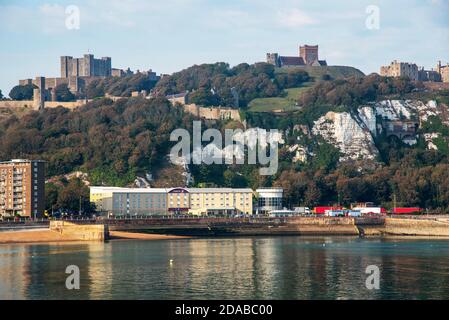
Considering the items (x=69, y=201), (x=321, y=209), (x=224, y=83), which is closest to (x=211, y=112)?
(x=224, y=83)

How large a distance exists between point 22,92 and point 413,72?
79537mm

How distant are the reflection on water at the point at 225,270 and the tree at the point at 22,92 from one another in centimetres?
9057

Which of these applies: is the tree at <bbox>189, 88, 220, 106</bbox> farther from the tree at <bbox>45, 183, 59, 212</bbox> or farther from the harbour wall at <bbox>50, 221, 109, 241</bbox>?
the harbour wall at <bbox>50, 221, 109, 241</bbox>

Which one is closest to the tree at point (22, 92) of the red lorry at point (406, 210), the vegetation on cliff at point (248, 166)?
the vegetation on cliff at point (248, 166)

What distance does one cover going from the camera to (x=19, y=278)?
56406mm

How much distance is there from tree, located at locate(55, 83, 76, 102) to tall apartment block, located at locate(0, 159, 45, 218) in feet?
250

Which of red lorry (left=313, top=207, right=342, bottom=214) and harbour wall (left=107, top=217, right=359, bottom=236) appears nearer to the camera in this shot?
harbour wall (left=107, top=217, right=359, bottom=236)

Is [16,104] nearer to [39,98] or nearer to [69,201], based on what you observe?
[39,98]

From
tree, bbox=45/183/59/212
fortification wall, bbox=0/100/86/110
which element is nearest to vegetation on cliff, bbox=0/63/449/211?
tree, bbox=45/183/59/212

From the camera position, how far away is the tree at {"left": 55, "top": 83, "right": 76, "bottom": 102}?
179 meters

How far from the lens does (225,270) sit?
60.5 m

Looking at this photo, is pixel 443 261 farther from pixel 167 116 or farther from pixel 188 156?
pixel 167 116

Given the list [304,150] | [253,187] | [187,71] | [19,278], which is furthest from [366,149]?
[19,278]
